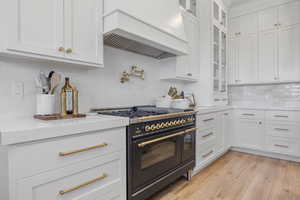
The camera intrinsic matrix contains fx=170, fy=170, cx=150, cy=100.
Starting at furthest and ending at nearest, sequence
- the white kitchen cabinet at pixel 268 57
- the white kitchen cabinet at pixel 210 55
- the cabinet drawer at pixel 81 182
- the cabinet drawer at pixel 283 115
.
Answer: the white kitchen cabinet at pixel 268 57
the white kitchen cabinet at pixel 210 55
the cabinet drawer at pixel 283 115
the cabinet drawer at pixel 81 182

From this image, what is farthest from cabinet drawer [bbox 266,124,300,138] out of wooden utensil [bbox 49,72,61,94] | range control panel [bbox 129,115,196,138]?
wooden utensil [bbox 49,72,61,94]

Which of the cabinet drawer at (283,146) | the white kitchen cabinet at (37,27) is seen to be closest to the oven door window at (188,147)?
the white kitchen cabinet at (37,27)

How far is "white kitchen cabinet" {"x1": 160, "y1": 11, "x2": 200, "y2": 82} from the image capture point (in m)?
2.54

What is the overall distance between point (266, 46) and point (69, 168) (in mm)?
3867

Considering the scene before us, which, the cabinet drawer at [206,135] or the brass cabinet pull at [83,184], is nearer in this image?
the brass cabinet pull at [83,184]

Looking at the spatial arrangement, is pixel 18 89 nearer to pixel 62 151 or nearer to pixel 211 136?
pixel 62 151

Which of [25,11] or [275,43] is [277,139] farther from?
[25,11]

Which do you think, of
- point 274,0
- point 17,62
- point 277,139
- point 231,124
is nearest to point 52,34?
point 17,62

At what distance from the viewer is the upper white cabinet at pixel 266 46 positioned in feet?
10.0

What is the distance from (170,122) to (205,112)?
88 centimetres

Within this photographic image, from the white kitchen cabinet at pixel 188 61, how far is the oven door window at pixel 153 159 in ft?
3.47

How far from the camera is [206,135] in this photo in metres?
2.50

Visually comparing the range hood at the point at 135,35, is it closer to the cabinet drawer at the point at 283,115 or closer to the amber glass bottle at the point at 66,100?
the amber glass bottle at the point at 66,100

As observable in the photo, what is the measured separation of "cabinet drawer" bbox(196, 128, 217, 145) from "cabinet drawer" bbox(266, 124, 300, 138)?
3.71 feet
